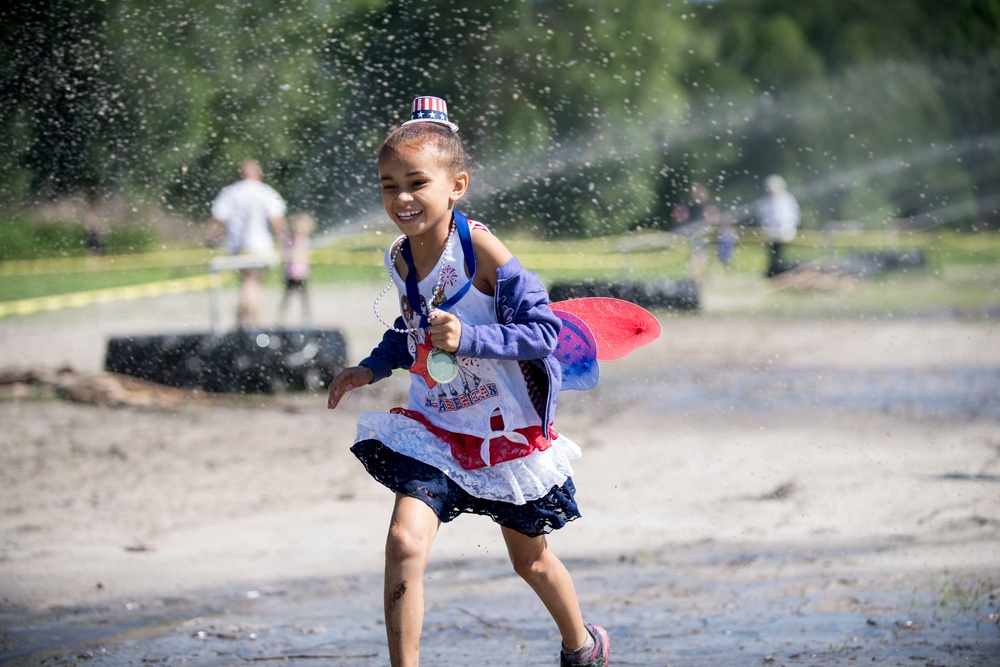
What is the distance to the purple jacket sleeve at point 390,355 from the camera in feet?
10.7

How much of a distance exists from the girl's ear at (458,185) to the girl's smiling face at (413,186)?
0.07 metres

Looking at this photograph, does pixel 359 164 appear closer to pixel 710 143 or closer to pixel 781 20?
pixel 710 143

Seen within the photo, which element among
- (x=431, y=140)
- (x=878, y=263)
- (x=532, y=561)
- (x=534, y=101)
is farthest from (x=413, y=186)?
(x=534, y=101)

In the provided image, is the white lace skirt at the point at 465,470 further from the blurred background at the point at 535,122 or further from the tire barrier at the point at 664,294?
the tire barrier at the point at 664,294

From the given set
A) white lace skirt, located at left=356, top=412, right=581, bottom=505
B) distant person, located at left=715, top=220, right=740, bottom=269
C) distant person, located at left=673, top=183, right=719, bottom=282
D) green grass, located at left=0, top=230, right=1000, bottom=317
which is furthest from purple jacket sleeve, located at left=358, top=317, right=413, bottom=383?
distant person, located at left=715, top=220, right=740, bottom=269

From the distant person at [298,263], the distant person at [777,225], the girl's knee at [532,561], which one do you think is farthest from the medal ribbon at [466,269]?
the distant person at [777,225]

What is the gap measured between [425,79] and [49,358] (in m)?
12.7

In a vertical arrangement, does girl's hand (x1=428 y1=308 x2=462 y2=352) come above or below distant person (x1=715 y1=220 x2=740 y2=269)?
below

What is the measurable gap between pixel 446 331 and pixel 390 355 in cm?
52

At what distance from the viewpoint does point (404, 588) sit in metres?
2.90

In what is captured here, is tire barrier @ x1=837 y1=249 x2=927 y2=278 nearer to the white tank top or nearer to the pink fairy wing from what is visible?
the pink fairy wing

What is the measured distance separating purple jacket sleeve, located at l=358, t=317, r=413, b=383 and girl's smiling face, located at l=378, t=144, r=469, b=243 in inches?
13.2

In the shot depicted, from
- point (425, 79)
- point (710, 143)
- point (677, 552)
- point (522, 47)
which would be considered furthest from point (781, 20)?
point (677, 552)

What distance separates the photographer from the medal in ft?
9.73
